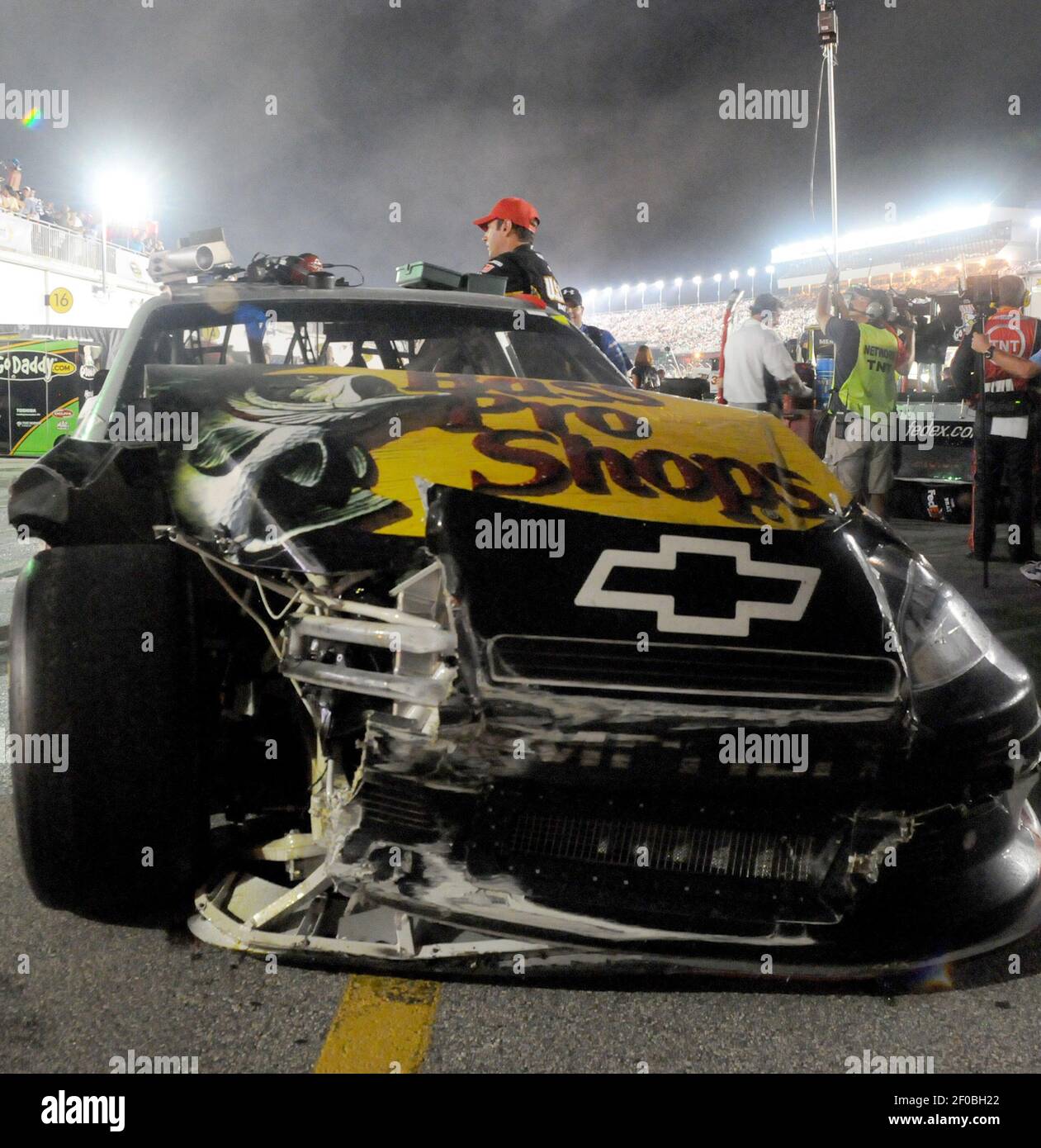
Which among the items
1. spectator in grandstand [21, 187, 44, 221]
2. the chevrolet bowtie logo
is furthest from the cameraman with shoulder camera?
spectator in grandstand [21, 187, 44, 221]

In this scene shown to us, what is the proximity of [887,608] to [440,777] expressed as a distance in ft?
2.94

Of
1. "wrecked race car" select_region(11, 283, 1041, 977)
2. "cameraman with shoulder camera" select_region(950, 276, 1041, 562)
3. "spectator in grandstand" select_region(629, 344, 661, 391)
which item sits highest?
"spectator in grandstand" select_region(629, 344, 661, 391)

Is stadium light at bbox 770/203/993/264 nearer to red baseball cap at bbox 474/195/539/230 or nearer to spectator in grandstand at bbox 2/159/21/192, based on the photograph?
spectator in grandstand at bbox 2/159/21/192

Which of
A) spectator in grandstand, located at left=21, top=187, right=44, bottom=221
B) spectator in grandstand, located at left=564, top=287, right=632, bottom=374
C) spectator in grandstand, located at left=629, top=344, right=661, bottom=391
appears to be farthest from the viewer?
spectator in grandstand, located at left=21, top=187, right=44, bottom=221

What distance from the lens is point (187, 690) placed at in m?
1.99

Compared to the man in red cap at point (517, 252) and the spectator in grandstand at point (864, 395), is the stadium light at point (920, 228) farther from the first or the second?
the man in red cap at point (517, 252)

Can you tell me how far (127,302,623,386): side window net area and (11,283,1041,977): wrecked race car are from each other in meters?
1.08

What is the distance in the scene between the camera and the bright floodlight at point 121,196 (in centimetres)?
2916

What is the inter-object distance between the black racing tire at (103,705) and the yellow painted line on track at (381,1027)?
1.53ft

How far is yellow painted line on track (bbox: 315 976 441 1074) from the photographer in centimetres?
172

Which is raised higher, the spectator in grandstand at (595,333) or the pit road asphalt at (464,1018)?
the spectator in grandstand at (595,333)

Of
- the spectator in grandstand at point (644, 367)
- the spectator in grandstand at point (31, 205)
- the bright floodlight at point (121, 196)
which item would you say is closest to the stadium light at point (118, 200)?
the bright floodlight at point (121, 196)

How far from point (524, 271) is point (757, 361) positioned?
9.27 feet
